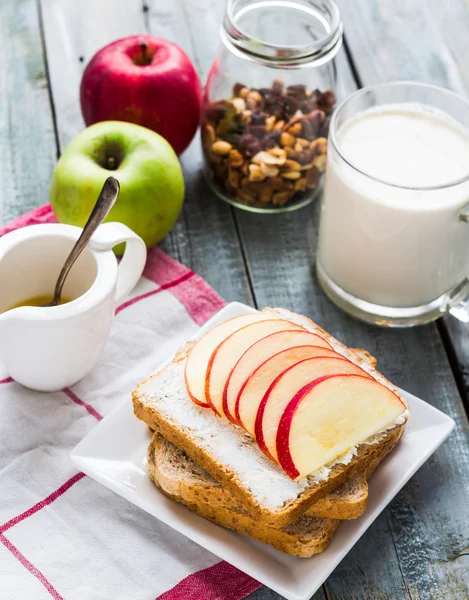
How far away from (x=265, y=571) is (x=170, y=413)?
0.86 feet

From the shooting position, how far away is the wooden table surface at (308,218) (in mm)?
1190

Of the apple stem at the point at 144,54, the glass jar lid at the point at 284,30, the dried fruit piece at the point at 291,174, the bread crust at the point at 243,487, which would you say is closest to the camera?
the bread crust at the point at 243,487

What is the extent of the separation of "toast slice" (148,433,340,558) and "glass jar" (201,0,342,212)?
2.14ft

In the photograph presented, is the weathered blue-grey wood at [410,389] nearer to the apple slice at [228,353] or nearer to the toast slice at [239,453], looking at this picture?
the toast slice at [239,453]

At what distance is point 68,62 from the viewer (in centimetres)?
193

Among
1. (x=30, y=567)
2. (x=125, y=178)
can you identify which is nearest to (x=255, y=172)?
(x=125, y=178)

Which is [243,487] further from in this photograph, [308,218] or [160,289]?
[308,218]

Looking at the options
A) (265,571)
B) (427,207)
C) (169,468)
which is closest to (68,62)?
(427,207)

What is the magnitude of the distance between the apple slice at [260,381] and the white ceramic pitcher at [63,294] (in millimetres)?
268

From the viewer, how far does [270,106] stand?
5.16 feet

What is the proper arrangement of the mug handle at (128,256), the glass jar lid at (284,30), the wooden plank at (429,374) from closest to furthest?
the wooden plank at (429,374) → the mug handle at (128,256) → the glass jar lid at (284,30)

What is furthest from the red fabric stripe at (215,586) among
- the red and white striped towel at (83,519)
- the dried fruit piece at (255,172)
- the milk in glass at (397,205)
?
the dried fruit piece at (255,172)

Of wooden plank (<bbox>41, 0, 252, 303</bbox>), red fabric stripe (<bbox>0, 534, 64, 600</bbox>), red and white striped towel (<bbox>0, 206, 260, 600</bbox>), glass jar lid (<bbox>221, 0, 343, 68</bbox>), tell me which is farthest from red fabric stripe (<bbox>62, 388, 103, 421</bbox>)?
glass jar lid (<bbox>221, 0, 343, 68</bbox>)

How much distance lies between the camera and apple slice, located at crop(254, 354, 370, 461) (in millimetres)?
1094
